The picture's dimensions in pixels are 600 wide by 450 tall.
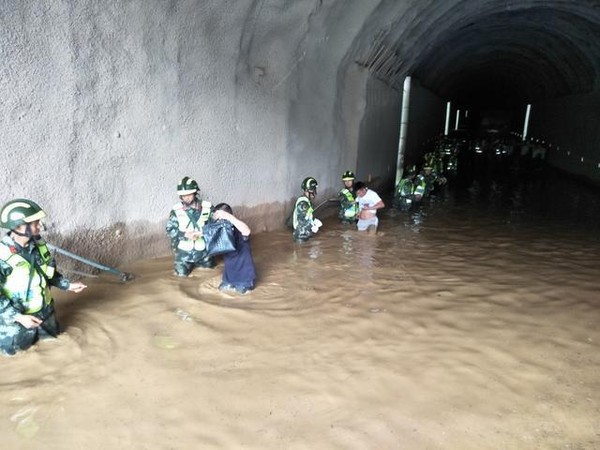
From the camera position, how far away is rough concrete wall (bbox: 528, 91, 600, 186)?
18328mm

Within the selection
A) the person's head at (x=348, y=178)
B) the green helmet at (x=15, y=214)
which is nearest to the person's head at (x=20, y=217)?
the green helmet at (x=15, y=214)

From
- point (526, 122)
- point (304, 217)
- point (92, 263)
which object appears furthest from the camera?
point (526, 122)

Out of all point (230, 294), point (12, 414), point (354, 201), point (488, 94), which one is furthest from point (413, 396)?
point (488, 94)

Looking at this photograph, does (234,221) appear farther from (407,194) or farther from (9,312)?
(407,194)

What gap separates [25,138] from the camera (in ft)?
14.9

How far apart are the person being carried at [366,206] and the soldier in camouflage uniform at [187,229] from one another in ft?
12.6

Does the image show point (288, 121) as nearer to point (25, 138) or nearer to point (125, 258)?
point (125, 258)

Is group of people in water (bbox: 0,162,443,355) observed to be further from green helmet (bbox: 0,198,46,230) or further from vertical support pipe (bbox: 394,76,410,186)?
vertical support pipe (bbox: 394,76,410,186)

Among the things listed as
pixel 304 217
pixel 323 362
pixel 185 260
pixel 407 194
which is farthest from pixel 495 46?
pixel 323 362

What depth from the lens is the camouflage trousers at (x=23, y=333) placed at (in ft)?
12.4

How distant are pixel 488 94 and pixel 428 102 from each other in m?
17.2

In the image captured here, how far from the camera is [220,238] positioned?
5258 mm

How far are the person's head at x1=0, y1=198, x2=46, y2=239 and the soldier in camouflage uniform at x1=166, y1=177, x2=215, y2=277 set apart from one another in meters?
2.02

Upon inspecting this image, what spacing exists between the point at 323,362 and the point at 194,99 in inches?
167
